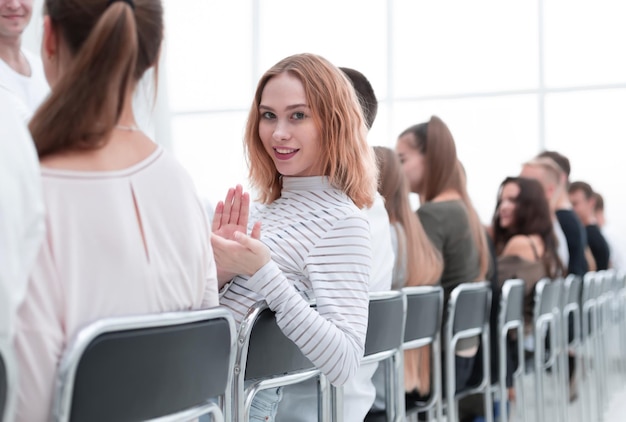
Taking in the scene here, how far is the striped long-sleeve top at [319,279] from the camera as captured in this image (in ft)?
4.65

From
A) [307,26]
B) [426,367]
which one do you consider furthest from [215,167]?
[426,367]

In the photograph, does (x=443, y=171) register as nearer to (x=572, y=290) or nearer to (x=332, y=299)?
(x=332, y=299)

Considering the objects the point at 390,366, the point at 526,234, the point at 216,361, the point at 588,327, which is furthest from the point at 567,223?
the point at 216,361

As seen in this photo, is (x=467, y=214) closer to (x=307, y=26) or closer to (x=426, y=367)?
(x=426, y=367)

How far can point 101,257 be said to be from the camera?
3.22 ft

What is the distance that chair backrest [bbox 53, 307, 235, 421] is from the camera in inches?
36.1

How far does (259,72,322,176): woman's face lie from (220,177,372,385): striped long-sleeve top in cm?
6

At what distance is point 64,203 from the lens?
0.96 meters

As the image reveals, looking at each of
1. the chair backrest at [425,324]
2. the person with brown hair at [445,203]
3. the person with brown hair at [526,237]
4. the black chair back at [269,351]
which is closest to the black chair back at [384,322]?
the chair backrest at [425,324]

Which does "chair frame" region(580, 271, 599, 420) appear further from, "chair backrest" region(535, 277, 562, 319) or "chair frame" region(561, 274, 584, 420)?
"chair backrest" region(535, 277, 562, 319)

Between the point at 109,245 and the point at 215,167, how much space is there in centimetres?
614

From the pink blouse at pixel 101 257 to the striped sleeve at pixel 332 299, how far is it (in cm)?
30

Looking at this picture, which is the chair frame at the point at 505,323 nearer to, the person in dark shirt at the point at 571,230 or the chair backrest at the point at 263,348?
the chair backrest at the point at 263,348

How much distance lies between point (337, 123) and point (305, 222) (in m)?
0.23
